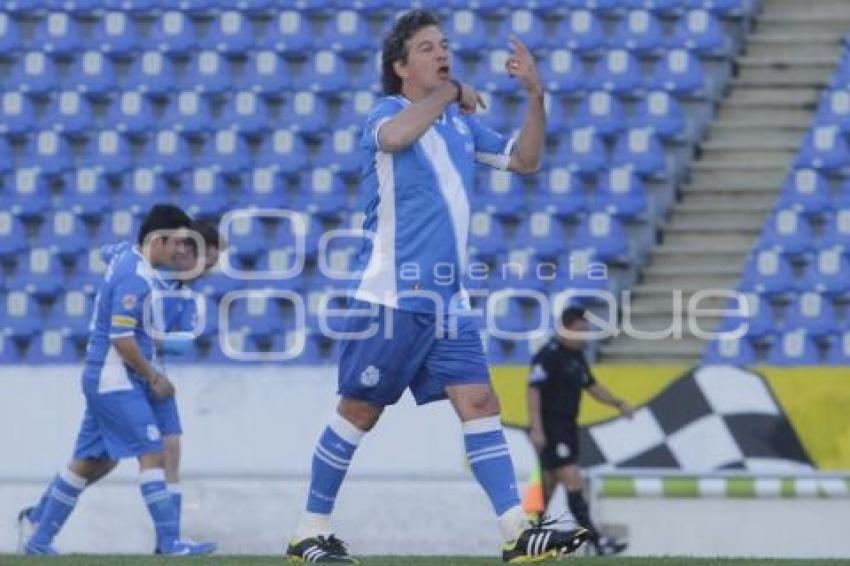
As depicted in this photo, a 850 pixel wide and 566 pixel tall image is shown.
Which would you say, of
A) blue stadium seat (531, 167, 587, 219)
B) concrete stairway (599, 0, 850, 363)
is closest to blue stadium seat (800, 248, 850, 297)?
concrete stairway (599, 0, 850, 363)

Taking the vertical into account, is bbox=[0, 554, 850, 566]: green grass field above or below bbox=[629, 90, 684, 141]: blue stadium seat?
below

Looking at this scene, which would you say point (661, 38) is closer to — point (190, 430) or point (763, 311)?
point (763, 311)

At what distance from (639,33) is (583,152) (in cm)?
113

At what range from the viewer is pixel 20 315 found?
16.6 meters

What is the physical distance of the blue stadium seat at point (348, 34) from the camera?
17609 millimetres

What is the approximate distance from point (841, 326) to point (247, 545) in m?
4.26

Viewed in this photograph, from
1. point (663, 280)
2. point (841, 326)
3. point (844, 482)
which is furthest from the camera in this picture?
point (663, 280)

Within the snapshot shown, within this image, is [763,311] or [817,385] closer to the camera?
[817,385]

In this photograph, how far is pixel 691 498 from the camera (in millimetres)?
14375

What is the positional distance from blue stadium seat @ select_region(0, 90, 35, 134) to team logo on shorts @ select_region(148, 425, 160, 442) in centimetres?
627

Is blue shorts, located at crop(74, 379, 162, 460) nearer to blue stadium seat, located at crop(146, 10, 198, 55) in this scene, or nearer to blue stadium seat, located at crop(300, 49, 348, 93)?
blue stadium seat, located at crop(300, 49, 348, 93)

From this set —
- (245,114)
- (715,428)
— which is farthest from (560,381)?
(245,114)

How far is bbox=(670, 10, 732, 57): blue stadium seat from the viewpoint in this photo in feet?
57.0

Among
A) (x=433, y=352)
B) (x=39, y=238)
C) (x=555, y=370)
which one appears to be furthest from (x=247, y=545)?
(x=433, y=352)
